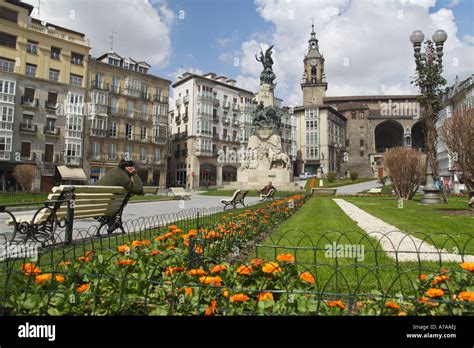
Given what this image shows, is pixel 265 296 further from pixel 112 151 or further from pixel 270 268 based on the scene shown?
pixel 112 151

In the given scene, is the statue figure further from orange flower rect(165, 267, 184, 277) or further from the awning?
orange flower rect(165, 267, 184, 277)

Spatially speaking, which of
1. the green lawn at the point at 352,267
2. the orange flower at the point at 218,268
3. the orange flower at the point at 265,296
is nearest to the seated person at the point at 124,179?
the green lawn at the point at 352,267

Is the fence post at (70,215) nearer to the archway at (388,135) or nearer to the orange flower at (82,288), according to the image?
the orange flower at (82,288)

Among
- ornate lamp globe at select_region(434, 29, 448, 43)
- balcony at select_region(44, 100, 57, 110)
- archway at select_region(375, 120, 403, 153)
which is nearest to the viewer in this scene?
ornate lamp globe at select_region(434, 29, 448, 43)

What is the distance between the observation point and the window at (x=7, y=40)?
134 ft

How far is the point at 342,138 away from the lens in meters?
90.8

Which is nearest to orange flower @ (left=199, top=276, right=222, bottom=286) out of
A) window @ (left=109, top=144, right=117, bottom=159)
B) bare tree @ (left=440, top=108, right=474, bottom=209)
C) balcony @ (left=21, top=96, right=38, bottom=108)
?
bare tree @ (left=440, top=108, right=474, bottom=209)

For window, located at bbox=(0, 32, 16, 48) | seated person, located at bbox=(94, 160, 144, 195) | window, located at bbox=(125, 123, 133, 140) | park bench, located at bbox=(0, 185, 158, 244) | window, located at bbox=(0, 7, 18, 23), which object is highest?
window, located at bbox=(0, 7, 18, 23)

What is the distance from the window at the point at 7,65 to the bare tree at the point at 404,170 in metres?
45.6

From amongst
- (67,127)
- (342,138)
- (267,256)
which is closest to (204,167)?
(67,127)

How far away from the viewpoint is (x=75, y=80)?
47.8 metres

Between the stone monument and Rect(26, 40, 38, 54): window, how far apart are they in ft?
101

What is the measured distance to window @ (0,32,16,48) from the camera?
4072 cm
